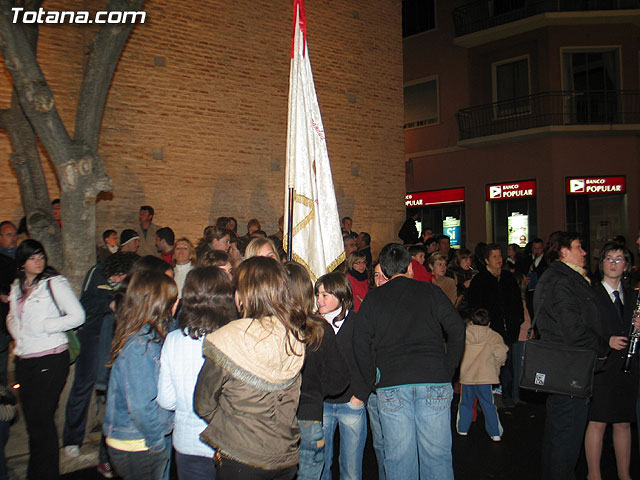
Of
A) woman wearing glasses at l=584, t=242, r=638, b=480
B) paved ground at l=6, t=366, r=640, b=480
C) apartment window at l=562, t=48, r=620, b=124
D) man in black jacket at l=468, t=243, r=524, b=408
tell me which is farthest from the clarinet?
apartment window at l=562, t=48, r=620, b=124

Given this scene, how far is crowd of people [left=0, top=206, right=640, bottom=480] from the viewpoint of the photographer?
314 cm

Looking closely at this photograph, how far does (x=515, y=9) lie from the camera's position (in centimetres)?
2023

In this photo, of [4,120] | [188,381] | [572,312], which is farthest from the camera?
[4,120]

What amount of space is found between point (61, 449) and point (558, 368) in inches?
190

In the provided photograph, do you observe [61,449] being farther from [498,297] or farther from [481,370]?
[498,297]

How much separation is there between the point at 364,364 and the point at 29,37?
241 inches

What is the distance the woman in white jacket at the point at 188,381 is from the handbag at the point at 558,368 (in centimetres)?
274

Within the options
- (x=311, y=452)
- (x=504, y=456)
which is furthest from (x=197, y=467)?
(x=504, y=456)

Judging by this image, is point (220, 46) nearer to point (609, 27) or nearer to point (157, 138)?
point (157, 138)

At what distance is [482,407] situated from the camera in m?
6.68

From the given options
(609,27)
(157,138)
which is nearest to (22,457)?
(157,138)

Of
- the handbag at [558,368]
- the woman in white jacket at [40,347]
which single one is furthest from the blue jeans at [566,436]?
the woman in white jacket at [40,347]

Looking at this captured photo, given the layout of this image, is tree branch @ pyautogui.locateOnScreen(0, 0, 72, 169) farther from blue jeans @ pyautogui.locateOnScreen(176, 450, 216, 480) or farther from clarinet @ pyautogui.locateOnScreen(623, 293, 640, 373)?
clarinet @ pyautogui.locateOnScreen(623, 293, 640, 373)

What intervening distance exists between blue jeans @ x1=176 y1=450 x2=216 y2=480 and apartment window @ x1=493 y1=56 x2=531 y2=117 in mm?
18928
